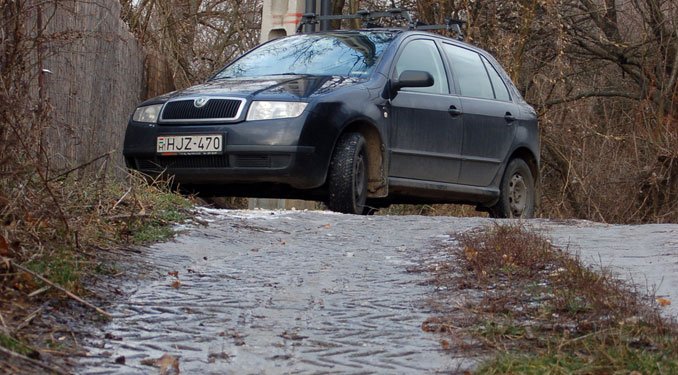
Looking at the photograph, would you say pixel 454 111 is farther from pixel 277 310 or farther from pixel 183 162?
pixel 277 310

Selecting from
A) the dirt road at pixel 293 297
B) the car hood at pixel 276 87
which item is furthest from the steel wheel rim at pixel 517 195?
the dirt road at pixel 293 297

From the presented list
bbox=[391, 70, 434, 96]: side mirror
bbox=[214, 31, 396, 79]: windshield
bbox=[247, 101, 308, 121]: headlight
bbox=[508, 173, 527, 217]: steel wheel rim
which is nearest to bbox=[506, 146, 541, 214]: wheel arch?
→ bbox=[508, 173, 527, 217]: steel wheel rim

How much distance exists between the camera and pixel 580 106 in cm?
1994

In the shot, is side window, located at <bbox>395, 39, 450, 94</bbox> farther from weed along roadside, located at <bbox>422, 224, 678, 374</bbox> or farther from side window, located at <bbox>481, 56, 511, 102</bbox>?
weed along roadside, located at <bbox>422, 224, 678, 374</bbox>

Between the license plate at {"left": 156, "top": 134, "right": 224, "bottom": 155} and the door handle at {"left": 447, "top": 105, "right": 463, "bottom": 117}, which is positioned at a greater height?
the door handle at {"left": 447, "top": 105, "right": 463, "bottom": 117}

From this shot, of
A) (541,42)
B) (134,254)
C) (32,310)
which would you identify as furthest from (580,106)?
(32,310)

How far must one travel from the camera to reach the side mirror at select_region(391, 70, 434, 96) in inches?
398

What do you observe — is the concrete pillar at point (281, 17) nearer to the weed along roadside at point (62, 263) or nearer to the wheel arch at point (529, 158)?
the wheel arch at point (529, 158)

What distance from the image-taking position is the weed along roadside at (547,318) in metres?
3.66

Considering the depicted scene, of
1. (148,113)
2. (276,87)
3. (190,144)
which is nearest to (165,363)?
(190,144)

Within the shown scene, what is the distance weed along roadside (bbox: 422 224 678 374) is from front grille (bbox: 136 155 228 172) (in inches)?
132

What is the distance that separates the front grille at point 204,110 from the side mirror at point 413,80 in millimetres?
1550

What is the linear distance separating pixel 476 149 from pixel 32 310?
292 inches

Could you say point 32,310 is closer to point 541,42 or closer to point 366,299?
point 366,299
